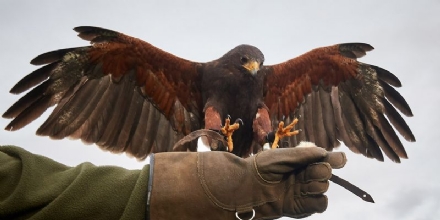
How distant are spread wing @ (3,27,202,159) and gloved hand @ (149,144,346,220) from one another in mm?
3708

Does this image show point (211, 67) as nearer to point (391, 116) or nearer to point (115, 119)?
point (115, 119)

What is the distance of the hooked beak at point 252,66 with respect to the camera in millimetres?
5961

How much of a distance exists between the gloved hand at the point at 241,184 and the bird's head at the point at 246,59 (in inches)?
136

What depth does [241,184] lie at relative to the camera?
7.88ft

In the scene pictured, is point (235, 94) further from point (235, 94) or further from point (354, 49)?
point (354, 49)

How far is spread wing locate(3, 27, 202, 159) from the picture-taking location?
5.72 m

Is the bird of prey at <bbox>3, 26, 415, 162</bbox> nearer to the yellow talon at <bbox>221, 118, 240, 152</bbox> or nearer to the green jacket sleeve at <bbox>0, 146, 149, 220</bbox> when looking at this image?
the yellow talon at <bbox>221, 118, 240, 152</bbox>

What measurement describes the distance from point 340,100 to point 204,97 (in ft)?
A: 6.27

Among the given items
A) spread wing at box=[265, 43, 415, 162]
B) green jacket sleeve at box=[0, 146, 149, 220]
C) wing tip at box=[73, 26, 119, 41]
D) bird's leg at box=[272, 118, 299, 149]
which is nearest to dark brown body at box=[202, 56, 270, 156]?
spread wing at box=[265, 43, 415, 162]

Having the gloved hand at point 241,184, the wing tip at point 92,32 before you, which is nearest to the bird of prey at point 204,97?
the wing tip at point 92,32

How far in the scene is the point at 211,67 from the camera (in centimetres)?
627

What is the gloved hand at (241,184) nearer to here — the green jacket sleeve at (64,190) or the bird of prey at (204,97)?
the green jacket sleeve at (64,190)

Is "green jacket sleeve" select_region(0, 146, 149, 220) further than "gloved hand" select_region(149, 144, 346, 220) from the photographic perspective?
No


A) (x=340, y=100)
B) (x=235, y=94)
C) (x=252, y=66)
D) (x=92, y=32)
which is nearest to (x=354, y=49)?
(x=340, y=100)
